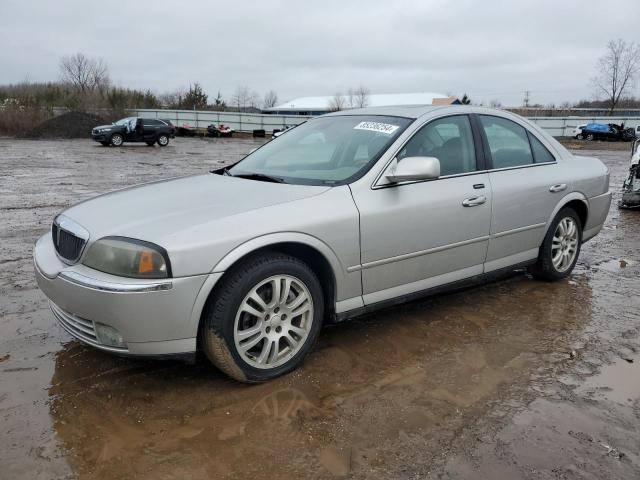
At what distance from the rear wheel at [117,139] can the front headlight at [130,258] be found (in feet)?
90.5

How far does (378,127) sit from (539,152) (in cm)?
169

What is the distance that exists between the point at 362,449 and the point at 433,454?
33cm

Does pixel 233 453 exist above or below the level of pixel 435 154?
below

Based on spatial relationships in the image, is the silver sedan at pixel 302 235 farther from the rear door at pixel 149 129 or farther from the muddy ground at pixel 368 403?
the rear door at pixel 149 129

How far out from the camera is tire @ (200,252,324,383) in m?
2.85

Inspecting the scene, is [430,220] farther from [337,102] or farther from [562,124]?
[337,102]

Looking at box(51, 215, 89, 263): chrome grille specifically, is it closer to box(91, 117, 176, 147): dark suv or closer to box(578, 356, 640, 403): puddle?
box(578, 356, 640, 403): puddle

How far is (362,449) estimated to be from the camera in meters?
2.49

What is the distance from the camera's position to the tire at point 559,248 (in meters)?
4.75

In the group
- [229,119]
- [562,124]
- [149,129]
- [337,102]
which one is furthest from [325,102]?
[149,129]

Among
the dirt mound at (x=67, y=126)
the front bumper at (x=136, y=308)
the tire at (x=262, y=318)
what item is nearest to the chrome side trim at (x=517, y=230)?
the tire at (x=262, y=318)

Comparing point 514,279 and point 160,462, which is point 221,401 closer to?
point 160,462

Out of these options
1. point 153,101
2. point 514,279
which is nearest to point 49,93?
point 153,101

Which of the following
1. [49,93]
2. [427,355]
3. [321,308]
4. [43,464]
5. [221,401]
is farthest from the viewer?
[49,93]
